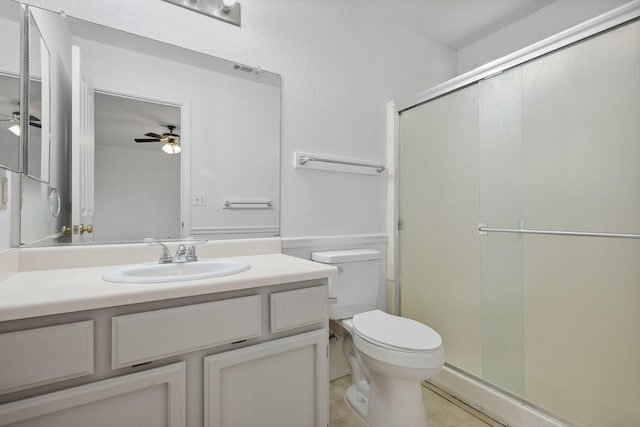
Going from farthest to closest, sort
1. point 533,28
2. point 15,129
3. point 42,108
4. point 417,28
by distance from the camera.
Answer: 1. point 417,28
2. point 533,28
3. point 42,108
4. point 15,129

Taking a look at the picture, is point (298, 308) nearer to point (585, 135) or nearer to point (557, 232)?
point (557, 232)

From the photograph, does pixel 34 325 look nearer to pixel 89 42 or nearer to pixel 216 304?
pixel 216 304

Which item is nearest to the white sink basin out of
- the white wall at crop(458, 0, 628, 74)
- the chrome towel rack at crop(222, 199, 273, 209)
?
the chrome towel rack at crop(222, 199, 273, 209)

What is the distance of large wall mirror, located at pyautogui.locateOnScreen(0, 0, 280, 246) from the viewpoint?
3.90ft

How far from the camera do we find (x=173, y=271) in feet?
4.12

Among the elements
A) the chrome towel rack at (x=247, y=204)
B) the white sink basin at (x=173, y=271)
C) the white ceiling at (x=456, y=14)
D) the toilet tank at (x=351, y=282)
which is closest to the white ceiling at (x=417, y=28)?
the white ceiling at (x=456, y=14)

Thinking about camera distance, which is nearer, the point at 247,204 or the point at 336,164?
the point at 247,204

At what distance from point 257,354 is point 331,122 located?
1.39m

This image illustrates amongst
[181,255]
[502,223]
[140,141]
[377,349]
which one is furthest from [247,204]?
[502,223]

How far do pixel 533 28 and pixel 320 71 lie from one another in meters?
1.57

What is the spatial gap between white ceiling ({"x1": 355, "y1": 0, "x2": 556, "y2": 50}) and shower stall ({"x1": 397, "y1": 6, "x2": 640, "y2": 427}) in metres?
0.66

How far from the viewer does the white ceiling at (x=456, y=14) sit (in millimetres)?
2031

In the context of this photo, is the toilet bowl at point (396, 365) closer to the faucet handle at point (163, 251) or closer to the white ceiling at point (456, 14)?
the faucet handle at point (163, 251)

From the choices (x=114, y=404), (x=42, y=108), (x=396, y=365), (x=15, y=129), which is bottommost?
(x=396, y=365)
